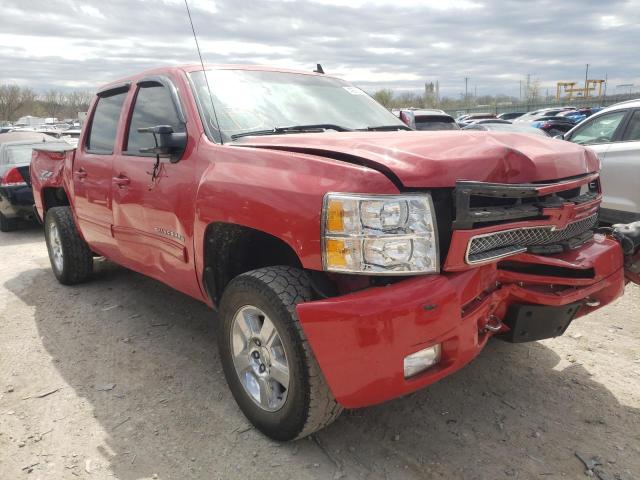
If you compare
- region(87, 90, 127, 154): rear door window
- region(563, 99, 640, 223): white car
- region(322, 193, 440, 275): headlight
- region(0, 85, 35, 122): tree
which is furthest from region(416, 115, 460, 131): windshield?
region(0, 85, 35, 122): tree

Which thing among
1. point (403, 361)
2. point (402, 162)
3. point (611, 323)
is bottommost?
point (611, 323)

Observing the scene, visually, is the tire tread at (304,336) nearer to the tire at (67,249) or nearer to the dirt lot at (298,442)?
the dirt lot at (298,442)

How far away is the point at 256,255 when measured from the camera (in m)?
3.05

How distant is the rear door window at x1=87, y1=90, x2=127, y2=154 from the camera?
4.11 meters

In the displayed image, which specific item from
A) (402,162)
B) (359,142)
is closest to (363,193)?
(402,162)

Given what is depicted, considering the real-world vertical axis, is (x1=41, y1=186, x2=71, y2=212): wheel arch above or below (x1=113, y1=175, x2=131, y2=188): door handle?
below

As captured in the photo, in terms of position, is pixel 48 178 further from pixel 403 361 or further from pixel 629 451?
pixel 629 451

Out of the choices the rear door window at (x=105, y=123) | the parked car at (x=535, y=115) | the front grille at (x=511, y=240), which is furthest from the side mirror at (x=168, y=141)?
the parked car at (x=535, y=115)

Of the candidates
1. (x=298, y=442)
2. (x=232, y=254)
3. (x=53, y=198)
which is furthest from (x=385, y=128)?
(x=53, y=198)

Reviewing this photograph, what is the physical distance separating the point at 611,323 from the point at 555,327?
5.90 ft

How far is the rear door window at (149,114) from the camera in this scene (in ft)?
11.1

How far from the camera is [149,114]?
3650 millimetres

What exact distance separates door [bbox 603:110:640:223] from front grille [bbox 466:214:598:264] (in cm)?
348

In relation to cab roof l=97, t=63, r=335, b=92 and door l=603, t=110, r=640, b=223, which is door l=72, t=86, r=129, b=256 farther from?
door l=603, t=110, r=640, b=223
